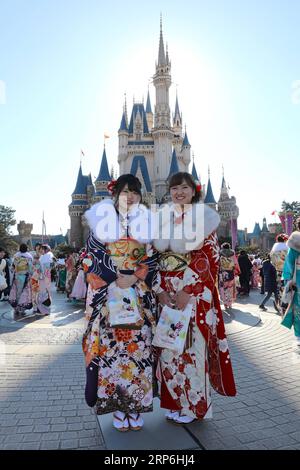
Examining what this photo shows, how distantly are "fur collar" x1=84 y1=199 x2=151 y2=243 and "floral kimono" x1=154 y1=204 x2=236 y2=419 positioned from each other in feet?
0.61

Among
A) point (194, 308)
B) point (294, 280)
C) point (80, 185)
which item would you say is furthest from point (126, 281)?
point (80, 185)

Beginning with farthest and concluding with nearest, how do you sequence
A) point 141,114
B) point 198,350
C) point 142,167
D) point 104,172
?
point 141,114
point 104,172
point 142,167
point 198,350

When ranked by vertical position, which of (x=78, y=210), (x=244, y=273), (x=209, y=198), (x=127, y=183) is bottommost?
(x=244, y=273)

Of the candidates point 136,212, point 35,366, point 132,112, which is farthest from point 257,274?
point 132,112

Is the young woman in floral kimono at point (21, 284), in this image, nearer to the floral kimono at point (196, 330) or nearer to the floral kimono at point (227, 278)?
the floral kimono at point (227, 278)

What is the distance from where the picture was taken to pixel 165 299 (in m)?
2.88

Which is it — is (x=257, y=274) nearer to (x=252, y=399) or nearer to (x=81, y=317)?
(x=81, y=317)

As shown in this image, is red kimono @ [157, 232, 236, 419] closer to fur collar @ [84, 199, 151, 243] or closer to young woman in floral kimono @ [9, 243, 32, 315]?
→ fur collar @ [84, 199, 151, 243]

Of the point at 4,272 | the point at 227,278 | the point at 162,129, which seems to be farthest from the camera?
the point at 162,129

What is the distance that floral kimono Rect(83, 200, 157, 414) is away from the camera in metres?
2.70

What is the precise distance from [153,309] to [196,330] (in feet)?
1.35

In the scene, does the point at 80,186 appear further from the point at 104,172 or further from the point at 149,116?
the point at 149,116

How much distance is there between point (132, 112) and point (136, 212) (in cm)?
5805
